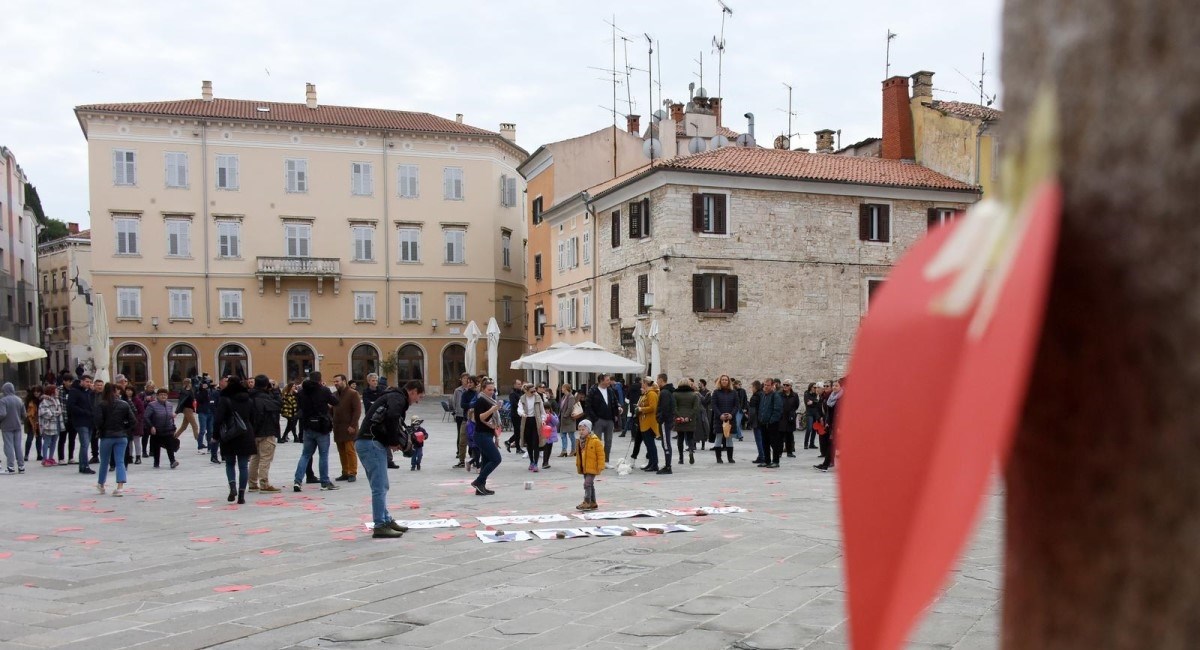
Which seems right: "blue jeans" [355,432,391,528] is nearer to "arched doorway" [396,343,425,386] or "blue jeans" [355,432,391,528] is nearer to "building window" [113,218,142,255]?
"arched doorway" [396,343,425,386]

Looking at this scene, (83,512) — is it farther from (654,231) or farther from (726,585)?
(654,231)

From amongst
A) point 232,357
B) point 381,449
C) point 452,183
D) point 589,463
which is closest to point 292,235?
point 232,357

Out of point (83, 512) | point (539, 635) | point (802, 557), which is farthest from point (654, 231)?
point (539, 635)

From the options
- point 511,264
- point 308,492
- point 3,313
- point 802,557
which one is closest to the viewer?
point 802,557

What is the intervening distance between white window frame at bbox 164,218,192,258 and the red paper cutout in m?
45.1

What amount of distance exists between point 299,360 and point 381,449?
3626 centimetres

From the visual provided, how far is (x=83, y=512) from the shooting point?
1074cm

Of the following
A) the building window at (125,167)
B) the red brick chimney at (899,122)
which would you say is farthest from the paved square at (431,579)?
the building window at (125,167)

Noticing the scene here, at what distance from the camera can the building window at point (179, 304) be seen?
41.3 m

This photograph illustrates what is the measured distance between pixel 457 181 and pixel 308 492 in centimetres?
3359

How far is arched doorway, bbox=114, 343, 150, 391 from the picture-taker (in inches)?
1597

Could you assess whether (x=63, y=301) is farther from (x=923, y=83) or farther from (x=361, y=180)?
(x=923, y=83)

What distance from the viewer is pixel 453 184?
4459cm

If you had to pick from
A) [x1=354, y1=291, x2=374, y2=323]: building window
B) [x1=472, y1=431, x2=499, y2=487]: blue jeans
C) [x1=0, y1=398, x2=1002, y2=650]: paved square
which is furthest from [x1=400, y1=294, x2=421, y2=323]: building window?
[x1=472, y1=431, x2=499, y2=487]: blue jeans
